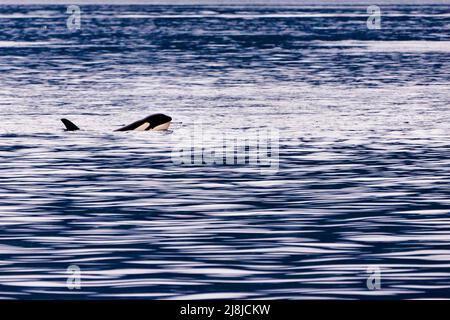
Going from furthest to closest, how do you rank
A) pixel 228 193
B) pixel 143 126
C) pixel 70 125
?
1. pixel 143 126
2. pixel 70 125
3. pixel 228 193

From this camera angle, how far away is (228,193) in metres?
27.5

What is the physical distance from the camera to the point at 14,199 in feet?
88.3

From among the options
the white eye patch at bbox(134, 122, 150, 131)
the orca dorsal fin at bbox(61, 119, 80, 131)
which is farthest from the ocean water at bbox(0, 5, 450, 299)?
the white eye patch at bbox(134, 122, 150, 131)

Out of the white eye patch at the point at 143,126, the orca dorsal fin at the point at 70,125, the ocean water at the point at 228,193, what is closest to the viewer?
the ocean water at the point at 228,193

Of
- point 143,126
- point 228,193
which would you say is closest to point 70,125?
point 143,126

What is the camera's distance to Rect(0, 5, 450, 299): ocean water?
64.2 feet

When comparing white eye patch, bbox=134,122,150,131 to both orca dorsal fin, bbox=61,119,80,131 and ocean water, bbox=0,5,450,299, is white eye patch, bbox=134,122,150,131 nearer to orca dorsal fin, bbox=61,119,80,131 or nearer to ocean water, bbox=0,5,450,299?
ocean water, bbox=0,5,450,299

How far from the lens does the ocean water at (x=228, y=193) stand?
19578 mm

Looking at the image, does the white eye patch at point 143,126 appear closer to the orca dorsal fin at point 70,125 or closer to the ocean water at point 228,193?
the ocean water at point 228,193

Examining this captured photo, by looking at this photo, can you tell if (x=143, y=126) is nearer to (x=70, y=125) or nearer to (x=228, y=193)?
(x=70, y=125)

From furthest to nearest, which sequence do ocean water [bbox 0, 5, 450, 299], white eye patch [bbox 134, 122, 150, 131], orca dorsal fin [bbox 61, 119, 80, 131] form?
white eye patch [bbox 134, 122, 150, 131]
orca dorsal fin [bbox 61, 119, 80, 131]
ocean water [bbox 0, 5, 450, 299]

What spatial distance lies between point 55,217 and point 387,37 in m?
95.2

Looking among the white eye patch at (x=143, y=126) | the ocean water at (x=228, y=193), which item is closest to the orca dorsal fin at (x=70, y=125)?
the ocean water at (x=228, y=193)
